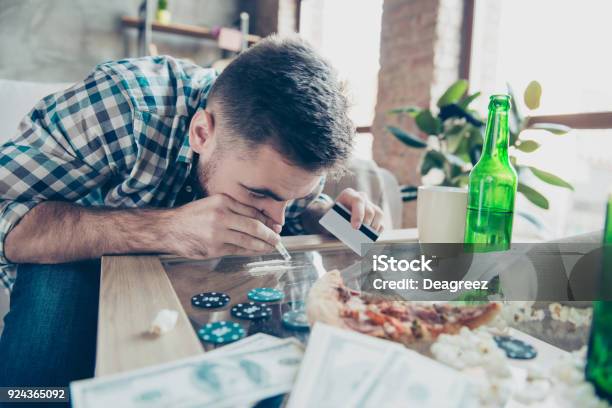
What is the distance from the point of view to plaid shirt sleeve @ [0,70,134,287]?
3.08 ft

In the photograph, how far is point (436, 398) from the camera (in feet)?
1.32

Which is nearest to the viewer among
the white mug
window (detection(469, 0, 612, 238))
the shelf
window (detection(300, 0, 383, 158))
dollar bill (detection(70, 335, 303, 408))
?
dollar bill (detection(70, 335, 303, 408))

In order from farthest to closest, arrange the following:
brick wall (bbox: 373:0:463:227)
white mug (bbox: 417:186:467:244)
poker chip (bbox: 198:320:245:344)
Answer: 1. brick wall (bbox: 373:0:463:227)
2. white mug (bbox: 417:186:467:244)
3. poker chip (bbox: 198:320:245:344)

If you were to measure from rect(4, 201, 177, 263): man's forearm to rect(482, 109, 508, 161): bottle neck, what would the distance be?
62cm

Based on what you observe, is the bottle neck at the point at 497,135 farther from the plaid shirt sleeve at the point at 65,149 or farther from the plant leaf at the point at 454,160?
the plant leaf at the point at 454,160

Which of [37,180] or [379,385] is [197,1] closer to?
[37,180]

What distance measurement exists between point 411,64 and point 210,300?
233 cm

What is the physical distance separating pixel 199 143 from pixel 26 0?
10.9 ft

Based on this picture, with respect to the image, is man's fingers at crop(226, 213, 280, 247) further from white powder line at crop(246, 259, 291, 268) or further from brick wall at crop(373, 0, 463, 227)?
brick wall at crop(373, 0, 463, 227)

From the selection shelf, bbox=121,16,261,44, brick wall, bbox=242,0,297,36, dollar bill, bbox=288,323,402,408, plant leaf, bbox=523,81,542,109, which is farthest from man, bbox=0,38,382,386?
brick wall, bbox=242,0,297,36

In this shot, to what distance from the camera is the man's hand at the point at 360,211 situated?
3.35ft


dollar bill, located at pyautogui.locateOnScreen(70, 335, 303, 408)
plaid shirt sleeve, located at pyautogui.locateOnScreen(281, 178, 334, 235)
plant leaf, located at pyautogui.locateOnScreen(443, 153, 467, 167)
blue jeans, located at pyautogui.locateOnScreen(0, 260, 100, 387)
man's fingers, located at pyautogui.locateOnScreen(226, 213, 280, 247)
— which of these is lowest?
blue jeans, located at pyautogui.locateOnScreen(0, 260, 100, 387)

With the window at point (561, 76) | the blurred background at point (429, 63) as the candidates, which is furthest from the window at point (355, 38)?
the window at point (561, 76)

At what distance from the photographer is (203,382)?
1.35 ft
